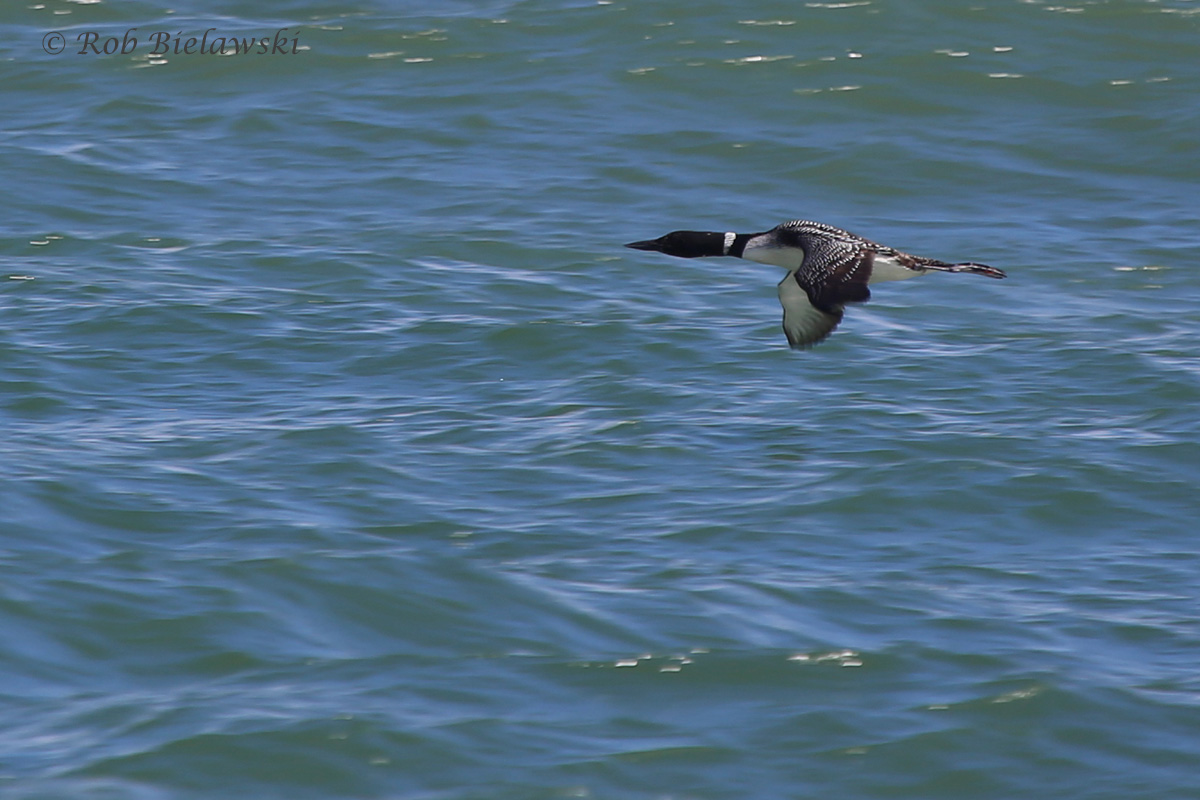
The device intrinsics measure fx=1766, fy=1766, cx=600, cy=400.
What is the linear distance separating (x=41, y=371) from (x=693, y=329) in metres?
4.10

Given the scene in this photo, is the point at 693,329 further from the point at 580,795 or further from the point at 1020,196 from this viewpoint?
the point at 580,795

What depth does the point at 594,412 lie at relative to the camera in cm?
1013

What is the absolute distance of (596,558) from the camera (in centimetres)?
812

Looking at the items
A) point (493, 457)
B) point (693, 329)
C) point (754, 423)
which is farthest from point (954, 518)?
point (693, 329)

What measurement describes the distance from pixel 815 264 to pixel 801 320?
82cm

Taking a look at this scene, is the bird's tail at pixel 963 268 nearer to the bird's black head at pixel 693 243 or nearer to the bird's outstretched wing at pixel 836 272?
the bird's outstretched wing at pixel 836 272

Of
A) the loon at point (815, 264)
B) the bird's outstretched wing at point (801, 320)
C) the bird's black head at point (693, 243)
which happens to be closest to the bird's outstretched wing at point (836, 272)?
the loon at point (815, 264)

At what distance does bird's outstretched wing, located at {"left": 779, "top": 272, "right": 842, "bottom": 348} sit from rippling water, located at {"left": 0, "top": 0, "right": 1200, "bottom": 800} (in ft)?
1.70

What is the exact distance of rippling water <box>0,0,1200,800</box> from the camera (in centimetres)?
663

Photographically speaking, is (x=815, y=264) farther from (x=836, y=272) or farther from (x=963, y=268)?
(x=963, y=268)

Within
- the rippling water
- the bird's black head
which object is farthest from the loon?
the rippling water

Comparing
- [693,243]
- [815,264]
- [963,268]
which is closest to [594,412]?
[693,243]

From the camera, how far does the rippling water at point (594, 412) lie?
6.63 m

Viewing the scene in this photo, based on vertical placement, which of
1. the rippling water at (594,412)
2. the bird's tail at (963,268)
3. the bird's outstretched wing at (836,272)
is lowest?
the rippling water at (594,412)
